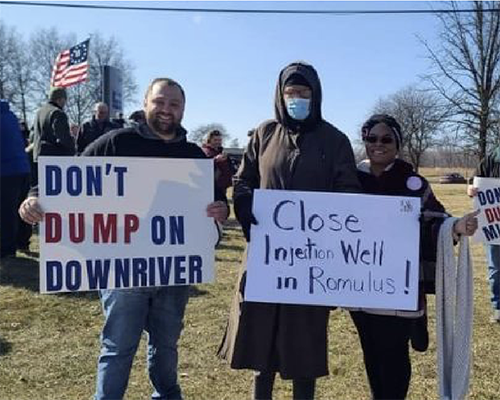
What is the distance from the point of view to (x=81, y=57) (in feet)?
57.1

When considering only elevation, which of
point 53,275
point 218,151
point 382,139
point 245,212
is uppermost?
point 218,151

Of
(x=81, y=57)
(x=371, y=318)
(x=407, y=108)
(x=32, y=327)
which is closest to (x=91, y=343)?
(x=32, y=327)

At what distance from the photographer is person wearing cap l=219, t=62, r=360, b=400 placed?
9.49 ft

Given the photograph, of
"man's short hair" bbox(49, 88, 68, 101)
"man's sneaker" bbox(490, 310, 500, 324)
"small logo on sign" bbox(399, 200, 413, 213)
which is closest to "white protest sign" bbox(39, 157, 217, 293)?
"small logo on sign" bbox(399, 200, 413, 213)

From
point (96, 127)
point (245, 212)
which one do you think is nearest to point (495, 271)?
point (245, 212)

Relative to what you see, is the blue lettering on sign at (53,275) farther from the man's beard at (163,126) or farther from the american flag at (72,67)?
the american flag at (72,67)

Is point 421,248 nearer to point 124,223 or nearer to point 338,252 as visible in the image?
point 338,252

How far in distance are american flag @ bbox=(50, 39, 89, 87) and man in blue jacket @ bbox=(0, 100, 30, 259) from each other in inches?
415

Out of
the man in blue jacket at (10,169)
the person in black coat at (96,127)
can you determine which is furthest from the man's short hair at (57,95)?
the person in black coat at (96,127)

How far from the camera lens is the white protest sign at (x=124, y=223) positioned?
2.79 m

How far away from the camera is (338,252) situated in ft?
9.75

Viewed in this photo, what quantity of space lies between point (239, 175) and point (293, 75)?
1.93ft

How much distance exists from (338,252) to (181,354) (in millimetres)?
2068

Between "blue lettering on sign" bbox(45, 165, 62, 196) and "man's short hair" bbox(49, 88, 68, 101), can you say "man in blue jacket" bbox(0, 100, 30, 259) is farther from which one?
"blue lettering on sign" bbox(45, 165, 62, 196)
